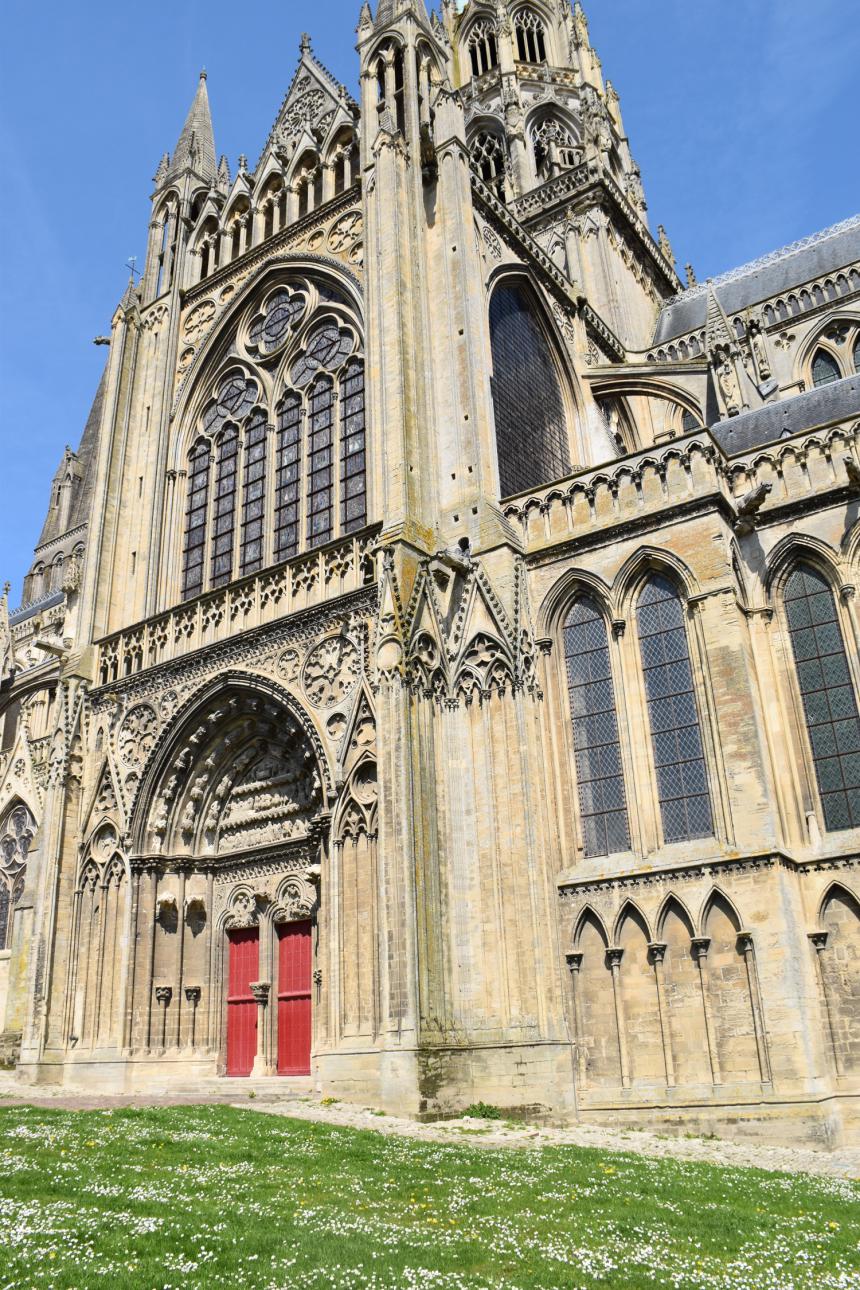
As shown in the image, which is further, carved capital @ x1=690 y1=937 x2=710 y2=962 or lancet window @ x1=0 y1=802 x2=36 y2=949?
lancet window @ x1=0 y1=802 x2=36 y2=949

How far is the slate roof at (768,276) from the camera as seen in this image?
29.2 meters

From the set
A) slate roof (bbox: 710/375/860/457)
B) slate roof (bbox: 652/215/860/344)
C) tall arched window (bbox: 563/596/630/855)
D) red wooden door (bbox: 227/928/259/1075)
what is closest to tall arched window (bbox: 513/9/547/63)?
slate roof (bbox: 652/215/860/344)

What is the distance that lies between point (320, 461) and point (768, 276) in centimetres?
1773

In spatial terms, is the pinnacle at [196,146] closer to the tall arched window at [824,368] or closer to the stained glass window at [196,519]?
the stained glass window at [196,519]

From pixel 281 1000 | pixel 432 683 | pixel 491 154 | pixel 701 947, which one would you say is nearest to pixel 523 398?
pixel 432 683

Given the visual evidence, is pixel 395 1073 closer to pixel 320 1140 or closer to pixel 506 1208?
pixel 320 1140

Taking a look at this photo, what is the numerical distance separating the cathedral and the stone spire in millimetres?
159

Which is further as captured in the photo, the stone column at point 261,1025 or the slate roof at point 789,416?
Answer: the slate roof at point 789,416

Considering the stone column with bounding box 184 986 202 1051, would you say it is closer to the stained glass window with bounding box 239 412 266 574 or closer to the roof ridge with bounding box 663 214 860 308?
the stained glass window with bounding box 239 412 266 574

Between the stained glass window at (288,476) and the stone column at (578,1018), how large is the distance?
372 inches

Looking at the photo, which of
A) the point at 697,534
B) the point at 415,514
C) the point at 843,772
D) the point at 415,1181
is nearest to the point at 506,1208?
the point at 415,1181

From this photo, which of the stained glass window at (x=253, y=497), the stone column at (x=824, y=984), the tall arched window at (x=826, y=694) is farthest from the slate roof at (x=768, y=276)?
the stone column at (x=824, y=984)

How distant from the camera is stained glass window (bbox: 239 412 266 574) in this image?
2053 centimetres

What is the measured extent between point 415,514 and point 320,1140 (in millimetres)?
9494
